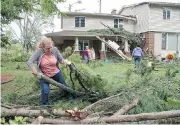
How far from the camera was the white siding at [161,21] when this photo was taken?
34.8 meters

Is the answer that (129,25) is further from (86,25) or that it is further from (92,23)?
(86,25)

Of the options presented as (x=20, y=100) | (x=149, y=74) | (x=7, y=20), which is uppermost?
(x=7, y=20)

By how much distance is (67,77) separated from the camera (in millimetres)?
7508

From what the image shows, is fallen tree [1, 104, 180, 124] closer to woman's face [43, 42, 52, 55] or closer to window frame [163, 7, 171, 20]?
woman's face [43, 42, 52, 55]

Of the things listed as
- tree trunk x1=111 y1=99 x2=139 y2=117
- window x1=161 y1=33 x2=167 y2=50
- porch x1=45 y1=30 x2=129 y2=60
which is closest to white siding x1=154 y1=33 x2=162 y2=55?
window x1=161 y1=33 x2=167 y2=50

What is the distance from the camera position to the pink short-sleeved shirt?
22.7ft

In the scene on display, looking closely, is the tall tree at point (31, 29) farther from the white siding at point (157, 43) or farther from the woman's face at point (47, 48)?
the woman's face at point (47, 48)

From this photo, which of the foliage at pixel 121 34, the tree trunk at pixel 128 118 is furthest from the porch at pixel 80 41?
the tree trunk at pixel 128 118

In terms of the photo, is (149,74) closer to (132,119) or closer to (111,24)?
(132,119)

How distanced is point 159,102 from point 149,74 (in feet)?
4.16

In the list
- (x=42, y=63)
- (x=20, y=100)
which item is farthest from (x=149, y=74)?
(x=20, y=100)

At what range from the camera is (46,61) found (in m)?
6.93

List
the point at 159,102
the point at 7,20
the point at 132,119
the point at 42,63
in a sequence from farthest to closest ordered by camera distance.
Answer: the point at 7,20 → the point at 42,63 → the point at 159,102 → the point at 132,119

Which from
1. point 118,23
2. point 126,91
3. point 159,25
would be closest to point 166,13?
point 159,25
